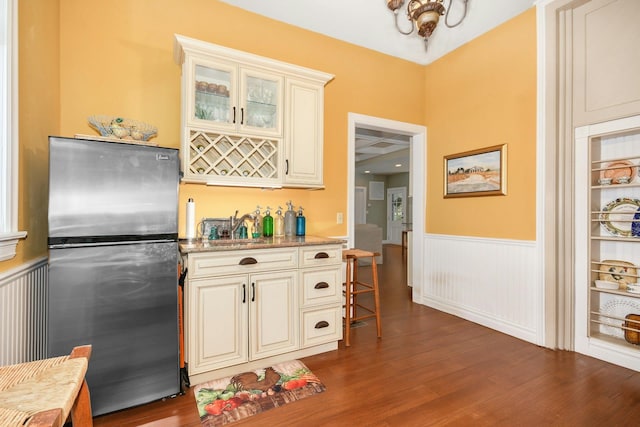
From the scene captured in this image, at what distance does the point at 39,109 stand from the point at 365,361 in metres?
2.92

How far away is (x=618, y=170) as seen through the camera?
234cm

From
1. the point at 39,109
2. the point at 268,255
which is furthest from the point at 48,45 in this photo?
the point at 268,255

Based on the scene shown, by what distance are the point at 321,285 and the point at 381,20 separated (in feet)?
8.83

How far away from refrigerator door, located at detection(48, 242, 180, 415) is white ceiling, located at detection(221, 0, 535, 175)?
2.49m

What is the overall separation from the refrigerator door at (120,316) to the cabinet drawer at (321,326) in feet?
3.24

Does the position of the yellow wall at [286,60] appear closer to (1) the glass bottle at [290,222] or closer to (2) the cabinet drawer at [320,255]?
(1) the glass bottle at [290,222]

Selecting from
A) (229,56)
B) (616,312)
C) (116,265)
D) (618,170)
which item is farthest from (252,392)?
(618,170)

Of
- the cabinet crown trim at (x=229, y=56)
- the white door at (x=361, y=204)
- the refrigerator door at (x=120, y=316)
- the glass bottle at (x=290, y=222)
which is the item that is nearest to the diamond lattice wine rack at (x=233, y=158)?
the glass bottle at (x=290, y=222)

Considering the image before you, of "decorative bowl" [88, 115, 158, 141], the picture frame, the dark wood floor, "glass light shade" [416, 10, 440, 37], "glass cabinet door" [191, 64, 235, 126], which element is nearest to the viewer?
the dark wood floor

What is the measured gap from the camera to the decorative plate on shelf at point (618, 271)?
228 centimetres

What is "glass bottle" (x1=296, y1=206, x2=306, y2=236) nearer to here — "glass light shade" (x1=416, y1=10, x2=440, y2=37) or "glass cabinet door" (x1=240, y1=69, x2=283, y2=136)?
"glass cabinet door" (x1=240, y1=69, x2=283, y2=136)

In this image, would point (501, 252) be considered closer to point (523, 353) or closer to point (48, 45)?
point (523, 353)

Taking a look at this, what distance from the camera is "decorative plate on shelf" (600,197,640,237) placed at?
2261 mm

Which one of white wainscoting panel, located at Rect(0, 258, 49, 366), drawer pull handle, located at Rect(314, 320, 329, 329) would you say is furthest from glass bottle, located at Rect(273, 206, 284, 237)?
white wainscoting panel, located at Rect(0, 258, 49, 366)
